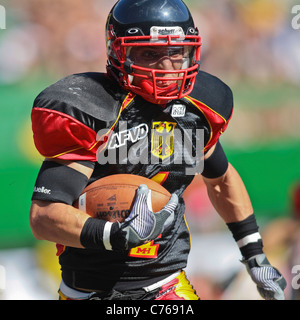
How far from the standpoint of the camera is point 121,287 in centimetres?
212

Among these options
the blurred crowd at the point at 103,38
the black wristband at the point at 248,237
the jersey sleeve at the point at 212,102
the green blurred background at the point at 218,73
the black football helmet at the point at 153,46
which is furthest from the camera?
the blurred crowd at the point at 103,38

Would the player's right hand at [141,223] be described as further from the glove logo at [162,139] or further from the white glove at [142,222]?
the glove logo at [162,139]

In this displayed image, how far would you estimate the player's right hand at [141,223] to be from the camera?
186cm

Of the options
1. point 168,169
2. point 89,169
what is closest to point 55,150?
point 89,169

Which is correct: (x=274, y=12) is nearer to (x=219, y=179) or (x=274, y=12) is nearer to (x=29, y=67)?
(x=29, y=67)

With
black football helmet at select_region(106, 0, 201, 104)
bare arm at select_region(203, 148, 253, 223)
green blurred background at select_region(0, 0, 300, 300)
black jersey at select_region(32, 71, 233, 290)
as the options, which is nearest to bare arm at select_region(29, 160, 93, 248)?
black jersey at select_region(32, 71, 233, 290)

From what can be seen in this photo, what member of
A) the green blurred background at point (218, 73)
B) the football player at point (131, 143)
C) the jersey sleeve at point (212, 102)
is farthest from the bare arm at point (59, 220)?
the green blurred background at point (218, 73)

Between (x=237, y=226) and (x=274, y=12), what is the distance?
4.14 metres

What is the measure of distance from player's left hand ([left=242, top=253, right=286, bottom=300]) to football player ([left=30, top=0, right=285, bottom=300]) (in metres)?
0.02

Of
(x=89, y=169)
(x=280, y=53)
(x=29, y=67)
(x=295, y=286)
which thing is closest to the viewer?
(x=89, y=169)

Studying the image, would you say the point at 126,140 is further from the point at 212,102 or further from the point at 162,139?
the point at 212,102

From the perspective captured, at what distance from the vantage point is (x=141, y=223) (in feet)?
6.13

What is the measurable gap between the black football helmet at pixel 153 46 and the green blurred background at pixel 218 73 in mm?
2390

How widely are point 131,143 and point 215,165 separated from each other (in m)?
0.57
